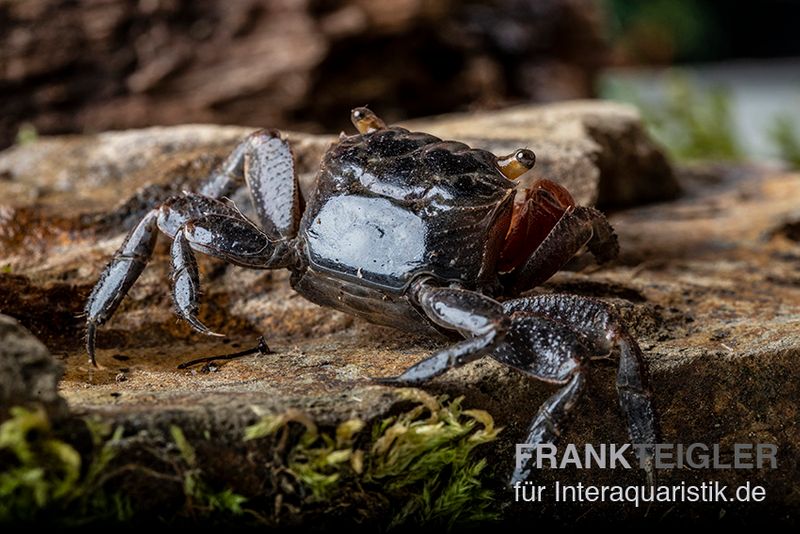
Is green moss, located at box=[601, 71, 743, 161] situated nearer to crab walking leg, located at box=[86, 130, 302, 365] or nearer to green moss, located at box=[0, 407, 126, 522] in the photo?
crab walking leg, located at box=[86, 130, 302, 365]

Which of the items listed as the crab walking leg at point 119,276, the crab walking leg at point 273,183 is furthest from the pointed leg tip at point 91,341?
the crab walking leg at point 273,183

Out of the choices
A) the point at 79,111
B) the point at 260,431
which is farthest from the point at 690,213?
the point at 79,111

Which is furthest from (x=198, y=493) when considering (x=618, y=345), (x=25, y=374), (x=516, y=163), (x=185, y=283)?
(x=516, y=163)

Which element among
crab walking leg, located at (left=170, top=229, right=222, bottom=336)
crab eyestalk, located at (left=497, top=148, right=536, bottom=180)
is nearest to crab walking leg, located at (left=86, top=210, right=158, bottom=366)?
crab walking leg, located at (left=170, top=229, right=222, bottom=336)

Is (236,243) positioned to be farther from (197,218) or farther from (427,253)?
(427,253)

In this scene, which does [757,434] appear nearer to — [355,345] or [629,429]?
[629,429]

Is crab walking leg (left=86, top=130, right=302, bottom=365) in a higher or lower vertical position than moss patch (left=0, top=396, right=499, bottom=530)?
higher
